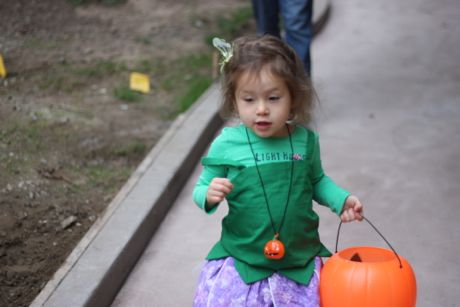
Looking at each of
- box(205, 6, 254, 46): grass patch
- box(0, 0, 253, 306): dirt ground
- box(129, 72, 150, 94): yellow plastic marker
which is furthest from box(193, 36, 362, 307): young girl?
box(205, 6, 254, 46): grass patch

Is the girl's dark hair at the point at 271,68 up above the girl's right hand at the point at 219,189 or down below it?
above

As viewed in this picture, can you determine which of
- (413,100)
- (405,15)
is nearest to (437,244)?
(413,100)

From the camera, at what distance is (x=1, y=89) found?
5.66 meters

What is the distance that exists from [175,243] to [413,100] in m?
2.81

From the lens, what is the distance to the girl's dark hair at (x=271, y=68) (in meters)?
2.74

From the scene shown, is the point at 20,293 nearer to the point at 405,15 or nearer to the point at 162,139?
the point at 162,139

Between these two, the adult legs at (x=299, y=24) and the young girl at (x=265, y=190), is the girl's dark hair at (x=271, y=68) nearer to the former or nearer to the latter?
the young girl at (x=265, y=190)

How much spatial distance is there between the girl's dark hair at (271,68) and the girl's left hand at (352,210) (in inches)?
13.4

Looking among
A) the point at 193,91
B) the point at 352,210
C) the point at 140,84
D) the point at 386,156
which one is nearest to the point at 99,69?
the point at 140,84

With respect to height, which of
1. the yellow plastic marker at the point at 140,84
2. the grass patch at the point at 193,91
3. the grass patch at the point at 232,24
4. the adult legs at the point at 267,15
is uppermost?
the adult legs at the point at 267,15

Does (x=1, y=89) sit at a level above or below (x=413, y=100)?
above

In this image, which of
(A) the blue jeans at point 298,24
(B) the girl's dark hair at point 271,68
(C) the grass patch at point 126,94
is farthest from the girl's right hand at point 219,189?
(C) the grass patch at point 126,94

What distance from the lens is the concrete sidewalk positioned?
147 inches

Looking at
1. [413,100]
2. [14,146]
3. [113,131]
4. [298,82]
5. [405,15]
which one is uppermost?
[298,82]
